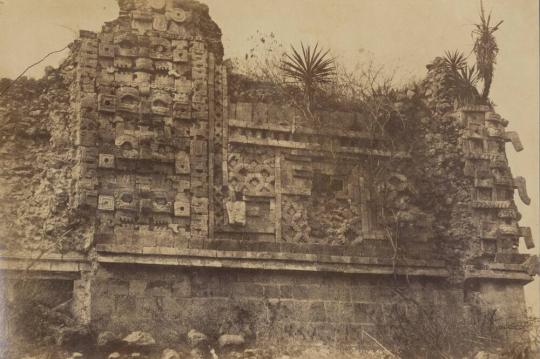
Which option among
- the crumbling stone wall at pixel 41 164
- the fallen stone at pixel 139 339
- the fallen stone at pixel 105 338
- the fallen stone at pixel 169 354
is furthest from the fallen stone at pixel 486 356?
the crumbling stone wall at pixel 41 164

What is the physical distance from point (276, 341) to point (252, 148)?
9.78 feet

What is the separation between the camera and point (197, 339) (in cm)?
1036

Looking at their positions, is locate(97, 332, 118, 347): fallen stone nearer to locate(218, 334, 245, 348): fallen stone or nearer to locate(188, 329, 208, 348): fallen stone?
locate(188, 329, 208, 348): fallen stone

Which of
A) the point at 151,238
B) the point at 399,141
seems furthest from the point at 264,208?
the point at 399,141

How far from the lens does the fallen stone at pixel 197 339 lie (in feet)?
34.0

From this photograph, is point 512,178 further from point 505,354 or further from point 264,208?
point 264,208

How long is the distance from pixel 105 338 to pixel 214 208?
8.29 feet

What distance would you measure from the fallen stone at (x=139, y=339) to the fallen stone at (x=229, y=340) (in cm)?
91

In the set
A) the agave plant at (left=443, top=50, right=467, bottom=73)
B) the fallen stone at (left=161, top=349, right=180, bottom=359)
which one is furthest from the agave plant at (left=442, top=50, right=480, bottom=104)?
the fallen stone at (left=161, top=349, right=180, bottom=359)

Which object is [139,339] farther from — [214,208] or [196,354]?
[214,208]

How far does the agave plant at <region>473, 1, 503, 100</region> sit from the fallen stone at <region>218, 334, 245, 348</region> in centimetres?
594

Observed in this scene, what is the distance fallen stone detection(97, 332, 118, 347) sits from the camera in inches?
392

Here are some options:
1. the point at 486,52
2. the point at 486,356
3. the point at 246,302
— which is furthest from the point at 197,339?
the point at 486,52

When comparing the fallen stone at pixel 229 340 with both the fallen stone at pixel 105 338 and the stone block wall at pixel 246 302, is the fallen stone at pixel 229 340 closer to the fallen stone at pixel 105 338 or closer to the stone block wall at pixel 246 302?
the stone block wall at pixel 246 302
